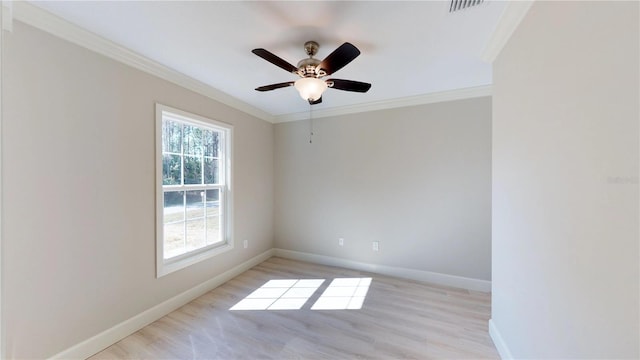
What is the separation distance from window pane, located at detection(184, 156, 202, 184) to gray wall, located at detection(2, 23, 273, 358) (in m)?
0.47

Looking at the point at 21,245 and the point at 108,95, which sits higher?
the point at 108,95

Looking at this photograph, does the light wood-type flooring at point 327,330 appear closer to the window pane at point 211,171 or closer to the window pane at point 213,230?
the window pane at point 213,230

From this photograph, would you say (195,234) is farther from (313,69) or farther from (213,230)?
(313,69)

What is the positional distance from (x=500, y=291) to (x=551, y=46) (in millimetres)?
1672

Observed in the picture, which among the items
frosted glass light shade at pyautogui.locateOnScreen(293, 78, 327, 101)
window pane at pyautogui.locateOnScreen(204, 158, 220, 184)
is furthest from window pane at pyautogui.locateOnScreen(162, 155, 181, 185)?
frosted glass light shade at pyautogui.locateOnScreen(293, 78, 327, 101)

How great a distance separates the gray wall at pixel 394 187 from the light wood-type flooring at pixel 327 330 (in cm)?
61

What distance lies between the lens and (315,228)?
3.85 metres

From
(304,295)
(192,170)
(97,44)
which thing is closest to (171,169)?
(192,170)

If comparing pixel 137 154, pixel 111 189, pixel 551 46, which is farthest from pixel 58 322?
pixel 551 46

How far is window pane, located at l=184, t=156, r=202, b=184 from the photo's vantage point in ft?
8.98

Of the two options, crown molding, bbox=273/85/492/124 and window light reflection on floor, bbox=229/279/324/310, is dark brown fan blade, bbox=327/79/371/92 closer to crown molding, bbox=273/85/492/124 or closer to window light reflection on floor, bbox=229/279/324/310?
crown molding, bbox=273/85/492/124

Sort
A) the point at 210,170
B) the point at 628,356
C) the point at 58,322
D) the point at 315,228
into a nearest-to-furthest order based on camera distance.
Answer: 1. the point at 628,356
2. the point at 58,322
3. the point at 210,170
4. the point at 315,228

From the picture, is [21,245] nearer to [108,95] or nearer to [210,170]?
[108,95]

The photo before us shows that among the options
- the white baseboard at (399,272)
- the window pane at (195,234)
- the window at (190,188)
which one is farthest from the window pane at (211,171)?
the white baseboard at (399,272)
